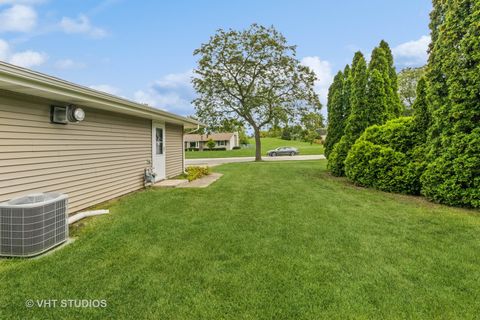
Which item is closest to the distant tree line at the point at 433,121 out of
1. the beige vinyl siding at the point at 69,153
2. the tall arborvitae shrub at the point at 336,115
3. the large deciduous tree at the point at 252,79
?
the tall arborvitae shrub at the point at 336,115

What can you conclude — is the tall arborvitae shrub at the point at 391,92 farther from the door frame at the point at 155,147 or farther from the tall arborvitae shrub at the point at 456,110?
the door frame at the point at 155,147

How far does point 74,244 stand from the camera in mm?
3414

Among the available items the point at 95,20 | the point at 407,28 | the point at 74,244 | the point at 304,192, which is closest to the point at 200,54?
the point at 95,20

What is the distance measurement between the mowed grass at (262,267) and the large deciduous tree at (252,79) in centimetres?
1739

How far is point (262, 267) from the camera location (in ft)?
9.14

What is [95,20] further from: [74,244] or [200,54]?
[200,54]

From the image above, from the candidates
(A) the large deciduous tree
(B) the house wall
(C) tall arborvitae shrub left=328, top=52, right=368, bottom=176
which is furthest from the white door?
(A) the large deciduous tree

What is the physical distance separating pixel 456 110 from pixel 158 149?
7947 millimetres

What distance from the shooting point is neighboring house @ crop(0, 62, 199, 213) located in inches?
144

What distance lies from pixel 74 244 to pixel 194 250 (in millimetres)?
1583

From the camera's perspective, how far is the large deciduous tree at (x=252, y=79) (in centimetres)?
2034

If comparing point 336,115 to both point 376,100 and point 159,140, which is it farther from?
point 159,140

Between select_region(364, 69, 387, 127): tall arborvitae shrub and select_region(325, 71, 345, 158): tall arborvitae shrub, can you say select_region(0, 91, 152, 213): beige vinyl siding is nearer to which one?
select_region(364, 69, 387, 127): tall arborvitae shrub

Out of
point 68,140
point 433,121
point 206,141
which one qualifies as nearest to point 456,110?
point 433,121
